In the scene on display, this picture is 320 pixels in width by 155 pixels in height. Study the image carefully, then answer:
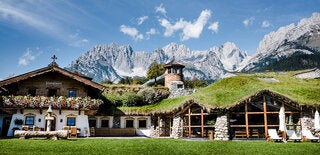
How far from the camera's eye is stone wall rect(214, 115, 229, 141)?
2425 centimetres

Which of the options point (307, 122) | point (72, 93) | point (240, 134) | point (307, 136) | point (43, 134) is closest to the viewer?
point (43, 134)

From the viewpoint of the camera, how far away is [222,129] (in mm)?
24438

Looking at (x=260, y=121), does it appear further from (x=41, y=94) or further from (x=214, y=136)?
(x=41, y=94)

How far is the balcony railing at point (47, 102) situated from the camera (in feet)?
88.0

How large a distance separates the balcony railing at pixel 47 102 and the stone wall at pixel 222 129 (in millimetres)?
11773

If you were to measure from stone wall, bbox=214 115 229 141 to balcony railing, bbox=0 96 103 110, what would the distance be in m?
11.8

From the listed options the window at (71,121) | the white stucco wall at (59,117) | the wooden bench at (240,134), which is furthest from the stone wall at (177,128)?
the window at (71,121)

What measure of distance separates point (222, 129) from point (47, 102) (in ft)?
52.5

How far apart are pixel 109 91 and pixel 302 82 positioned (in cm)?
2397

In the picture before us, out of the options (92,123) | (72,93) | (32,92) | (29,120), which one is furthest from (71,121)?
(32,92)

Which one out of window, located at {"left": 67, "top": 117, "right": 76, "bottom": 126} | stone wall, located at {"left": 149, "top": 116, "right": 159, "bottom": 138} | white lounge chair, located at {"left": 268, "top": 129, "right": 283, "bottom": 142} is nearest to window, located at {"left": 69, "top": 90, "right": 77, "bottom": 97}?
window, located at {"left": 67, "top": 117, "right": 76, "bottom": 126}

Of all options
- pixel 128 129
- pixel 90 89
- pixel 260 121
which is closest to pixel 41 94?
pixel 90 89

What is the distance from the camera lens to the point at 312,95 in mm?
24906

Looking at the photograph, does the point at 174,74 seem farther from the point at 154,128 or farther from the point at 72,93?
the point at 72,93
